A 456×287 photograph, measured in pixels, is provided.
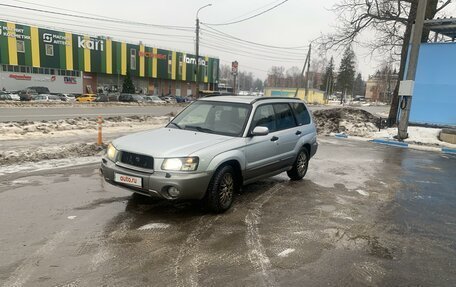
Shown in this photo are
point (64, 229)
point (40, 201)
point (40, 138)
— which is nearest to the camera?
point (64, 229)

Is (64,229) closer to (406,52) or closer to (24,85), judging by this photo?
(406,52)

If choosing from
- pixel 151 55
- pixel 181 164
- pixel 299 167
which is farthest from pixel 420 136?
pixel 151 55

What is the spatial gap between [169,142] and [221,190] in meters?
1.03

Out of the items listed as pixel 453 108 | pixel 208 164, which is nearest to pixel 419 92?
pixel 453 108

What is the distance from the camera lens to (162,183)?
4984mm

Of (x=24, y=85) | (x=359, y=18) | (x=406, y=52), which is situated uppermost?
(x=359, y=18)

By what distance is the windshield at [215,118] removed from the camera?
6.16 meters

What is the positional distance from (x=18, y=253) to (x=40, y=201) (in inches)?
77.6

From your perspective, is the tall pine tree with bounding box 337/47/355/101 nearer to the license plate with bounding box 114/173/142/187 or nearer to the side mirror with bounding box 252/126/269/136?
the side mirror with bounding box 252/126/269/136

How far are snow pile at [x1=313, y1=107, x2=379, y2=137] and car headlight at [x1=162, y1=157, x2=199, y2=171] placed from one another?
45.2ft

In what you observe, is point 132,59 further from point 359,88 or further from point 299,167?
point 359,88

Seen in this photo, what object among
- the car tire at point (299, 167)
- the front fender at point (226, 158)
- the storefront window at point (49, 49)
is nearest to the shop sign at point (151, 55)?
the storefront window at point (49, 49)

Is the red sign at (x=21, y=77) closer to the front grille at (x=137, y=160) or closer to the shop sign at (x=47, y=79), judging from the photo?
the shop sign at (x=47, y=79)

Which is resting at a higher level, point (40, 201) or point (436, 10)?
point (436, 10)
